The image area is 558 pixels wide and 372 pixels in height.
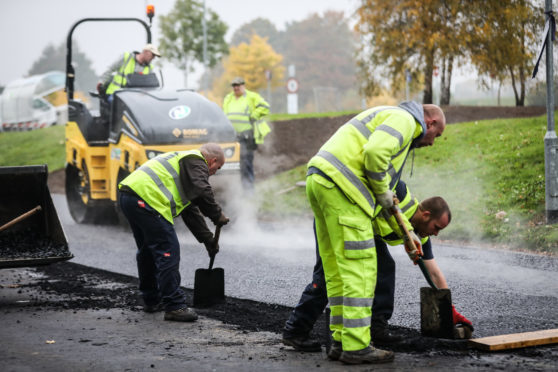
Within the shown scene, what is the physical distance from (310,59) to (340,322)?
62.9 m

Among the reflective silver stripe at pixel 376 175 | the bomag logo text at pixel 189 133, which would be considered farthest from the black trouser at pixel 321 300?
the bomag logo text at pixel 189 133

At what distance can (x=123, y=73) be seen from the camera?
11.8m

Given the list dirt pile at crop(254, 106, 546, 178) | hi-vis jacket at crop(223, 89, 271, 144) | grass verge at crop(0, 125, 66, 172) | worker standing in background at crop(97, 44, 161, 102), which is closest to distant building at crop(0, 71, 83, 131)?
grass verge at crop(0, 125, 66, 172)

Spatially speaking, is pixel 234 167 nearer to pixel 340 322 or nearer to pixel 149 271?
pixel 149 271

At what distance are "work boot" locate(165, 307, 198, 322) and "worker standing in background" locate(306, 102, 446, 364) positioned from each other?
1.55 m

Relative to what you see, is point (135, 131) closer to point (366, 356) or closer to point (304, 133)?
point (366, 356)

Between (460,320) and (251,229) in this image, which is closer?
(460,320)

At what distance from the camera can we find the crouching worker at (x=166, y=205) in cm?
591

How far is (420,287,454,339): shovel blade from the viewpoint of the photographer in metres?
4.86

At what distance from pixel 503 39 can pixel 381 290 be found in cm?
1573

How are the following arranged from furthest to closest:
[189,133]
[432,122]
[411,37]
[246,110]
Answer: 1. [411,37]
2. [246,110]
3. [189,133]
4. [432,122]

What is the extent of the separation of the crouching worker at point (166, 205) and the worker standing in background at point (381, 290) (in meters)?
1.25

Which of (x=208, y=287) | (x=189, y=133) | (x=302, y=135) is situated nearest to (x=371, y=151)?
(x=208, y=287)

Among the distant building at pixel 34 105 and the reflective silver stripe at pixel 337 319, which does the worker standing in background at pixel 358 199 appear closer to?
the reflective silver stripe at pixel 337 319
